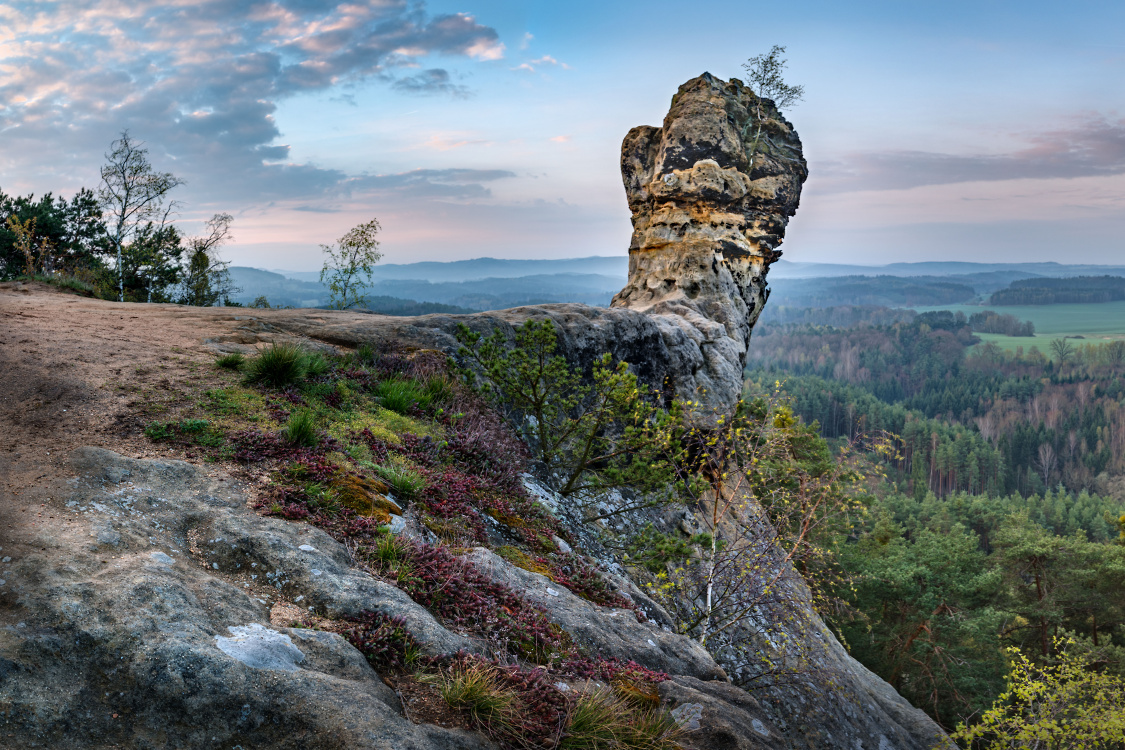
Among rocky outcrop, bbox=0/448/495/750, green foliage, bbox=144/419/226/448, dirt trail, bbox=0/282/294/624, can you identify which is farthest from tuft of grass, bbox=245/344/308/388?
rocky outcrop, bbox=0/448/495/750

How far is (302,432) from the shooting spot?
6.56 m

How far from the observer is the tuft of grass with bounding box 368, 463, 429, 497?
6555 mm

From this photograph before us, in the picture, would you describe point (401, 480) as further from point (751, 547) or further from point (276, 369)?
point (751, 547)

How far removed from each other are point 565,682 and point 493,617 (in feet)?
2.71

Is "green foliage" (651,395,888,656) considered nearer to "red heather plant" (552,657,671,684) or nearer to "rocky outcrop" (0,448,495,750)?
"red heather plant" (552,657,671,684)

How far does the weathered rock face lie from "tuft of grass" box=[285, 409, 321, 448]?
48.6ft

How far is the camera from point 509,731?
12.2 ft

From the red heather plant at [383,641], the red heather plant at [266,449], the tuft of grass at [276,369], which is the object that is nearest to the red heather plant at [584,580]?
the red heather plant at [383,641]

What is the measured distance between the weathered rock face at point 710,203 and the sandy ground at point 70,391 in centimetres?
1464

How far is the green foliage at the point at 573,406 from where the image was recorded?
9.05 m

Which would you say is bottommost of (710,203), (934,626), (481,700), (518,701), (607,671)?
(934,626)

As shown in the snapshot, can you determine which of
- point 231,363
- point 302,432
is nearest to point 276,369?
point 231,363

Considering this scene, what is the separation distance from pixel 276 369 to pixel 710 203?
59.8ft

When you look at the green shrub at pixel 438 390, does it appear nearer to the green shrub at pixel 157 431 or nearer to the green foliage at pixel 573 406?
the green foliage at pixel 573 406
